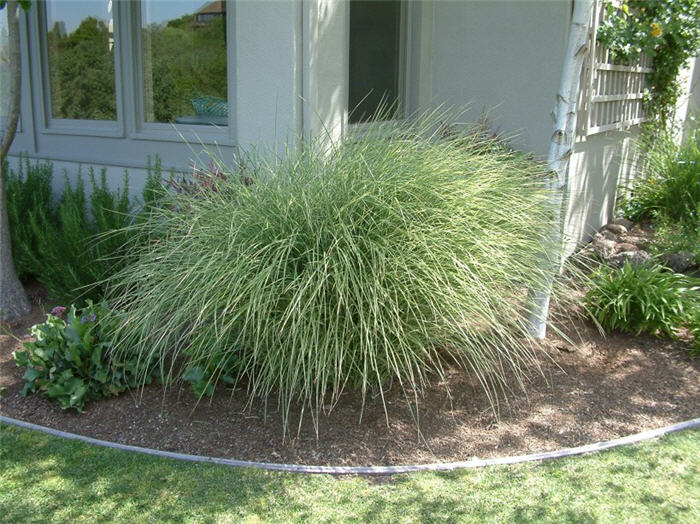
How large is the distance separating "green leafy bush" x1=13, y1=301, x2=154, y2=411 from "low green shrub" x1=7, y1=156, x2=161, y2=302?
0.77m

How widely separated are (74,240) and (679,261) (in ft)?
15.4

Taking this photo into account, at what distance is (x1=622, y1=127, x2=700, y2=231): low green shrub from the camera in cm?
629

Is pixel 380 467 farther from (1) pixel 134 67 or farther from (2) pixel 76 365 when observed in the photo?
(1) pixel 134 67

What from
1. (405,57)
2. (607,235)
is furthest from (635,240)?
(405,57)

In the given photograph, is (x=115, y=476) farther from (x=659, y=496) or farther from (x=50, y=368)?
(x=659, y=496)

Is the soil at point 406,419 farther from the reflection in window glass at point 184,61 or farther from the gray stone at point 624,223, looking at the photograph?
the gray stone at point 624,223

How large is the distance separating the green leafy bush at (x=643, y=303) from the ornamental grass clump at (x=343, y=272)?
96cm

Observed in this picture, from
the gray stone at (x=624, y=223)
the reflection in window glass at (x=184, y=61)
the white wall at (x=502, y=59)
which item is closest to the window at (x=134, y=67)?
the reflection in window glass at (x=184, y=61)

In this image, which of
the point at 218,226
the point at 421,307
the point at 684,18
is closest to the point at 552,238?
the point at 421,307

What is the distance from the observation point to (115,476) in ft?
9.74

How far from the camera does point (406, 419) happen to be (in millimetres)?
3482

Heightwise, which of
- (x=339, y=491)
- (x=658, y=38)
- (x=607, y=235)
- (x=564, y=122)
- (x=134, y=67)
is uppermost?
(x=658, y=38)

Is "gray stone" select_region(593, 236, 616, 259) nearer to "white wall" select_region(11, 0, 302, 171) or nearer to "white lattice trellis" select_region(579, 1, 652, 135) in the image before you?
"white lattice trellis" select_region(579, 1, 652, 135)

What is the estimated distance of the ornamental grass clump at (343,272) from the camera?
3.13m
